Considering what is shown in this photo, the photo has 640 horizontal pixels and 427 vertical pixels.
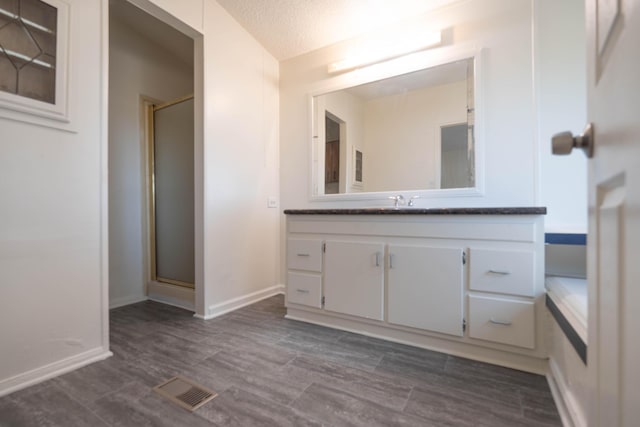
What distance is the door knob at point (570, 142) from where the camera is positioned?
20.1 inches

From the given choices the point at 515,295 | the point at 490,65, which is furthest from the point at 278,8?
the point at 515,295

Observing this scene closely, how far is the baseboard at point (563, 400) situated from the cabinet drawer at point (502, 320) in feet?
0.47

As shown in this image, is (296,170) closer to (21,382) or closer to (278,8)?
(278,8)

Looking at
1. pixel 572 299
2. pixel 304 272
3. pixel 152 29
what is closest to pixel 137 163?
pixel 152 29

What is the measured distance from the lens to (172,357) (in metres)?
1.66

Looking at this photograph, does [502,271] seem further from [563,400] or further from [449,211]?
[563,400]

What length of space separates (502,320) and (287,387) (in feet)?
3.85

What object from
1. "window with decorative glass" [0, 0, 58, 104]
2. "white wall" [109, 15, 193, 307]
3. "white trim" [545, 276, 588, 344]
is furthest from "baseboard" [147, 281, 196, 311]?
"white trim" [545, 276, 588, 344]

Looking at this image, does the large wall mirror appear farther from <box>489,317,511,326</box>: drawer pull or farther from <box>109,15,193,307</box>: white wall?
<box>109,15,193,307</box>: white wall

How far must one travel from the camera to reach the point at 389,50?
93.5 inches

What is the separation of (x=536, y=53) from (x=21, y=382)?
11.3 feet

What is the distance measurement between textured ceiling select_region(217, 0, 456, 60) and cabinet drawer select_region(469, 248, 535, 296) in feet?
6.19

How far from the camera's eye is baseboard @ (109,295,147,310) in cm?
260

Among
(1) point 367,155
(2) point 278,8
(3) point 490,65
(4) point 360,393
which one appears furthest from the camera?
(1) point 367,155
